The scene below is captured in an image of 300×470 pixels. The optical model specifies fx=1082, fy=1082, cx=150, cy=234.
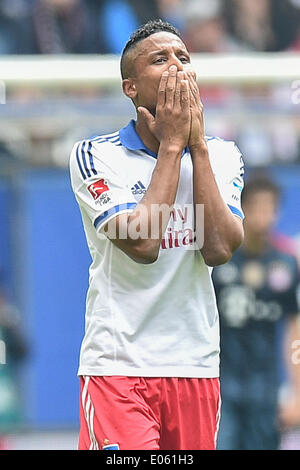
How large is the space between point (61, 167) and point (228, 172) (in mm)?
3834

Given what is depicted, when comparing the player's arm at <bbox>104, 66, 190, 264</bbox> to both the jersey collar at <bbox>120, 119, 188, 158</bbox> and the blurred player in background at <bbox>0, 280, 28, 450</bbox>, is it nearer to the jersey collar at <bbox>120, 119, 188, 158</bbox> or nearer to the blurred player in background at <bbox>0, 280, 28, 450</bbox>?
the jersey collar at <bbox>120, 119, 188, 158</bbox>

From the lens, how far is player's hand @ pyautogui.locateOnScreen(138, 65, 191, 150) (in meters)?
3.67

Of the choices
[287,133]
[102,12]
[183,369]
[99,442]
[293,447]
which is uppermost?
[102,12]

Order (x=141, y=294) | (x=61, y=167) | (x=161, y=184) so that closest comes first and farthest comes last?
(x=161, y=184) → (x=141, y=294) → (x=61, y=167)

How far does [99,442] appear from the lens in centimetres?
370

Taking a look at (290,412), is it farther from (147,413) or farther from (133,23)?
(133,23)

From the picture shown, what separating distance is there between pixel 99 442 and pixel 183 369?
0.38 meters

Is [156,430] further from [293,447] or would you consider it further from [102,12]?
[102,12]

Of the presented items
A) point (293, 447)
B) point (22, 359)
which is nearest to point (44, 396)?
point (22, 359)

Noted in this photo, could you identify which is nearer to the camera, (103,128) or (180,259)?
(180,259)

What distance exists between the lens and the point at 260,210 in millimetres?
6312
